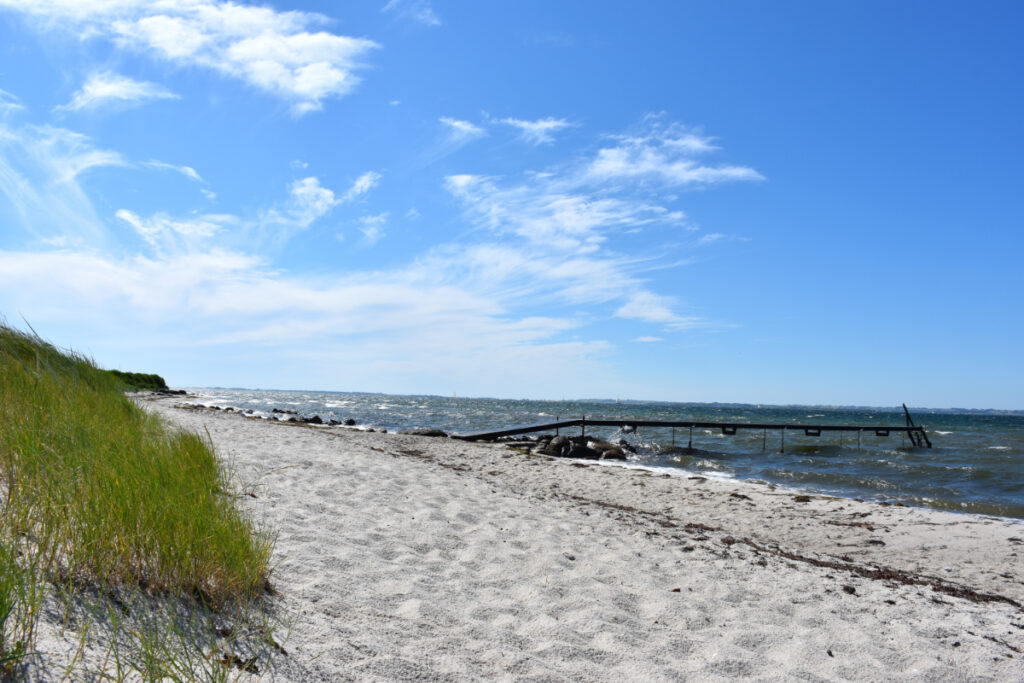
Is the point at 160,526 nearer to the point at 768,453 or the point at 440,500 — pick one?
the point at 440,500

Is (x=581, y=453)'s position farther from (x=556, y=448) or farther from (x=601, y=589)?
(x=601, y=589)

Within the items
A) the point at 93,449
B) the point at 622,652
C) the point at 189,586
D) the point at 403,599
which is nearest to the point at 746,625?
the point at 622,652

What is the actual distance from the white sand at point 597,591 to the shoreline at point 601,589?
0.02m

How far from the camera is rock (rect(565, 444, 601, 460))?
18016 mm

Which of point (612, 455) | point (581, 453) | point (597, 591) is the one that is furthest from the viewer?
point (612, 455)

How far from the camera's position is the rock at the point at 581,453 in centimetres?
1802

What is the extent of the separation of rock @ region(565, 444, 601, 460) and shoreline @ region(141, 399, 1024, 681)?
371 inches

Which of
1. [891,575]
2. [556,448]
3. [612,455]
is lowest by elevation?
[612,455]

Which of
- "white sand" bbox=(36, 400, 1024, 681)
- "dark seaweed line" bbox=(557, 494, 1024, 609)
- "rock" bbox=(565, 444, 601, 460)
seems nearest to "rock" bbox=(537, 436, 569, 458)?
"rock" bbox=(565, 444, 601, 460)

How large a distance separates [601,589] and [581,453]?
14.1 meters

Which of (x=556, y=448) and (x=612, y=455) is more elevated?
(x=556, y=448)

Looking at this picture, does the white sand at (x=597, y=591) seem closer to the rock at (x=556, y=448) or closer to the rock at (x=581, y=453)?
the rock at (x=581, y=453)

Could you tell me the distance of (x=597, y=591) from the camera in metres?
4.17

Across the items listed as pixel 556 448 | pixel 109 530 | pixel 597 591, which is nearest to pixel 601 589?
pixel 597 591
